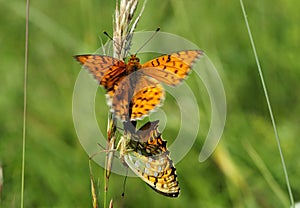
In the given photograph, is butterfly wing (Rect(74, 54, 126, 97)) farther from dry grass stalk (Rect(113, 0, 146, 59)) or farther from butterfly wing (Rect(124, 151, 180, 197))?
butterfly wing (Rect(124, 151, 180, 197))

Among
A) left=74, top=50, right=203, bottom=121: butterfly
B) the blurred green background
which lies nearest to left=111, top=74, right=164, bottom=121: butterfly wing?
left=74, top=50, right=203, bottom=121: butterfly

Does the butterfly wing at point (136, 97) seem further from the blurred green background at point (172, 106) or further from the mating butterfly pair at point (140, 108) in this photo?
the blurred green background at point (172, 106)

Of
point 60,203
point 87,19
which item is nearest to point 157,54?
point 87,19

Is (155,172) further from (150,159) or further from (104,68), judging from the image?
(104,68)

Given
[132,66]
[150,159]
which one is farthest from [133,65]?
[150,159]

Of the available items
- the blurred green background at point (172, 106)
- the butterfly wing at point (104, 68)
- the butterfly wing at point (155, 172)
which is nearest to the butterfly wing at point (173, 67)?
the butterfly wing at point (104, 68)

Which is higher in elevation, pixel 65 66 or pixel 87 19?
pixel 87 19

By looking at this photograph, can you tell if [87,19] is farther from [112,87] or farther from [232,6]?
[112,87]
